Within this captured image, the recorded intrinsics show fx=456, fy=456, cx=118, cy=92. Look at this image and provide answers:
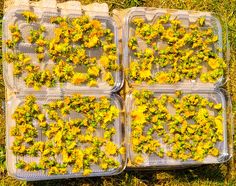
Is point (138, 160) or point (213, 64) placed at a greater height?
point (213, 64)

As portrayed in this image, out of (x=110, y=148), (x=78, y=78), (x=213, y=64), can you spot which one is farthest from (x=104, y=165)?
(x=213, y=64)

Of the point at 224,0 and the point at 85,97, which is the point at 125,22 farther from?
the point at 224,0

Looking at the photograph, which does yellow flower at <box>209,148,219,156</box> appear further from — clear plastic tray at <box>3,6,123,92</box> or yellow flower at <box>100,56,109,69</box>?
yellow flower at <box>100,56,109,69</box>

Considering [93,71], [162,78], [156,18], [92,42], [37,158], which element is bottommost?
[37,158]

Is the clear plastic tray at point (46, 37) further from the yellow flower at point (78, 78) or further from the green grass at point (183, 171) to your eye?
the green grass at point (183, 171)

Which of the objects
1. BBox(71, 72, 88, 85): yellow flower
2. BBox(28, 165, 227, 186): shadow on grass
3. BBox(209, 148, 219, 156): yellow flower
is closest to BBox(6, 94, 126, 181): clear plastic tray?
BBox(71, 72, 88, 85): yellow flower

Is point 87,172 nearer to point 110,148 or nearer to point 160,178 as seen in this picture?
point 110,148
